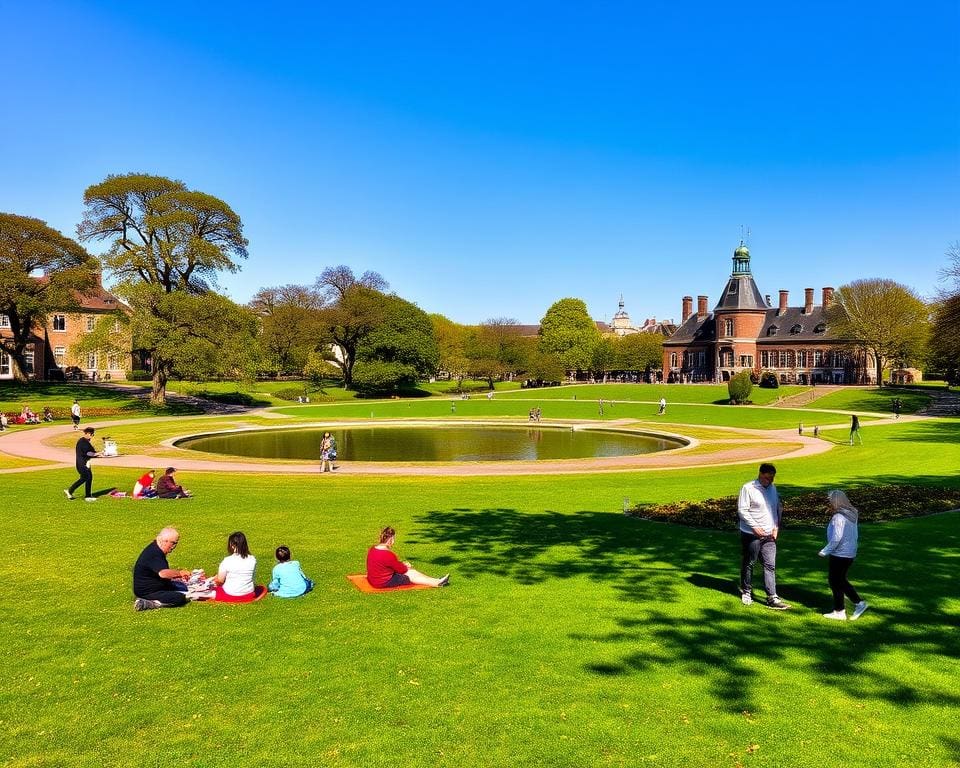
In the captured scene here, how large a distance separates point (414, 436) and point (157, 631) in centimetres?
3459

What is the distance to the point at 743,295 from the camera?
93.6m

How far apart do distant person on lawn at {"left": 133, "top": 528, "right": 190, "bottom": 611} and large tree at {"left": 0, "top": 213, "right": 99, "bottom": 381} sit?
2127 inches

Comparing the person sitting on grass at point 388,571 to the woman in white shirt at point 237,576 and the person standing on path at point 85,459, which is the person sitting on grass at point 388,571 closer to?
the woman in white shirt at point 237,576

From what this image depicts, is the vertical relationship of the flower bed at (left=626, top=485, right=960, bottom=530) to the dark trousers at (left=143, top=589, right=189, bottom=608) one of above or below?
below

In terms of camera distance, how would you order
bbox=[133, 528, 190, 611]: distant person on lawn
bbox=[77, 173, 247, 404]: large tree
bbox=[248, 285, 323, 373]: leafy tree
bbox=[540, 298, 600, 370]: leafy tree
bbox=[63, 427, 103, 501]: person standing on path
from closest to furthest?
bbox=[133, 528, 190, 611]: distant person on lawn → bbox=[63, 427, 103, 501]: person standing on path → bbox=[77, 173, 247, 404]: large tree → bbox=[248, 285, 323, 373]: leafy tree → bbox=[540, 298, 600, 370]: leafy tree

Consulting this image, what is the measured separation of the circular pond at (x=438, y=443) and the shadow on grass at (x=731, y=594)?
60.4 feet

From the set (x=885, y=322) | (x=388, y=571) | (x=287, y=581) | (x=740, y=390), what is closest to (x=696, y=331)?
(x=885, y=322)

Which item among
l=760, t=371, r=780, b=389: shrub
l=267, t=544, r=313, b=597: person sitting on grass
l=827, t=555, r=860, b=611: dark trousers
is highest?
l=760, t=371, r=780, b=389: shrub

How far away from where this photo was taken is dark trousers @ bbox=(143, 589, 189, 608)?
9422 mm

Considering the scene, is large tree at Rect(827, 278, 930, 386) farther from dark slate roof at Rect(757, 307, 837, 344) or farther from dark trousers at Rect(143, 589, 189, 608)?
dark trousers at Rect(143, 589, 189, 608)

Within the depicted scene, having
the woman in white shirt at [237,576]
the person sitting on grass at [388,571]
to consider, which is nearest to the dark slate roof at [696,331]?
the person sitting on grass at [388,571]

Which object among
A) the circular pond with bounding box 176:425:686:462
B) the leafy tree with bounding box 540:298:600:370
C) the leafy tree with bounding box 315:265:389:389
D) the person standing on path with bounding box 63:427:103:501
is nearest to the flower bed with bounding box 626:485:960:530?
the person standing on path with bounding box 63:427:103:501

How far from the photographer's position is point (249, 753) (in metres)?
5.78

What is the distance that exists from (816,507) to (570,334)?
98.9 metres
